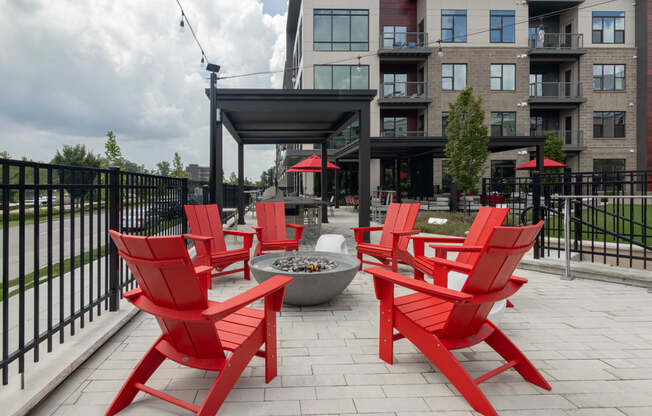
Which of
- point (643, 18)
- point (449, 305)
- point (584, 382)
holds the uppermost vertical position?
point (643, 18)

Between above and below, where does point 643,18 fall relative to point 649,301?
above

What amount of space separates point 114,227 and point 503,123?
2484 cm

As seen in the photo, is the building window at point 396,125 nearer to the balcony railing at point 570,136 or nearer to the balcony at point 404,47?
the balcony at point 404,47

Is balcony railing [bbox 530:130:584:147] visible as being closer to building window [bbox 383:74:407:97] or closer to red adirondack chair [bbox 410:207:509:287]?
building window [bbox 383:74:407:97]

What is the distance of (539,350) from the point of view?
289cm

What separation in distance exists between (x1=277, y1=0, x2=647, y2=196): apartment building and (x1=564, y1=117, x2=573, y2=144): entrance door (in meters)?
0.07

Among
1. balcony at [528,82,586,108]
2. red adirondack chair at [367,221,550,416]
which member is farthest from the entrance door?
red adirondack chair at [367,221,550,416]

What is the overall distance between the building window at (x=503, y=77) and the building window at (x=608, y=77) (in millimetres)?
5464

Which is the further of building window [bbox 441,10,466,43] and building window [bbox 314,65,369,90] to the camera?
building window [bbox 441,10,466,43]

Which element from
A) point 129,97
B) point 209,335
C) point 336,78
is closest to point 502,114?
point 336,78

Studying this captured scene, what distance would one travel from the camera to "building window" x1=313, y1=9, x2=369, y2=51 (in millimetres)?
22531

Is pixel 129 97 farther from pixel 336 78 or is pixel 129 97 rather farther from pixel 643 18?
pixel 643 18

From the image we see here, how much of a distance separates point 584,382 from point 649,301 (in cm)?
261

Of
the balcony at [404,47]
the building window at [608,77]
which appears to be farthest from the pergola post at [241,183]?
the building window at [608,77]
